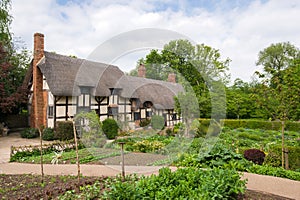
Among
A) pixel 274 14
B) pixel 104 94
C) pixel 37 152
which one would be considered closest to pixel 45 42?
pixel 104 94

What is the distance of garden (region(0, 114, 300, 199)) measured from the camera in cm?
327

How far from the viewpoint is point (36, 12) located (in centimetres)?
880

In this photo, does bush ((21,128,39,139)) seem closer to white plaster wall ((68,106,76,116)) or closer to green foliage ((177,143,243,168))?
white plaster wall ((68,106,76,116))

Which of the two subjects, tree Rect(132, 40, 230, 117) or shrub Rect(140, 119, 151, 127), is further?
shrub Rect(140, 119, 151, 127)

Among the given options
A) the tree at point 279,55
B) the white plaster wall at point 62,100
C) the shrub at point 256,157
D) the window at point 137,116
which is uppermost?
the tree at point 279,55

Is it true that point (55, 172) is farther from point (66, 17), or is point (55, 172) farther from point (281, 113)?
point (281, 113)

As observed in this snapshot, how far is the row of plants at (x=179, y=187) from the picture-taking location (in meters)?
3.11

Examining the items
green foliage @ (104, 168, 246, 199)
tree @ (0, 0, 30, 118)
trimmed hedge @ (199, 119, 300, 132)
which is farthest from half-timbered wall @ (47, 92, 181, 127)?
green foliage @ (104, 168, 246, 199)

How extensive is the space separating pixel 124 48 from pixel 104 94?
8181mm

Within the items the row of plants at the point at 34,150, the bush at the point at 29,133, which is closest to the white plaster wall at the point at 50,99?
the bush at the point at 29,133

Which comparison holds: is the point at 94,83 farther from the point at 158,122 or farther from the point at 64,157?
the point at 64,157

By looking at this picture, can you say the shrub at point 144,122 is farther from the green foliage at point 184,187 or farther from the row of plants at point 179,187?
the green foliage at point 184,187

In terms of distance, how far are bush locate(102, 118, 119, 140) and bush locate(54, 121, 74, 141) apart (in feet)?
6.26

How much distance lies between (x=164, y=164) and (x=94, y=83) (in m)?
7.03
